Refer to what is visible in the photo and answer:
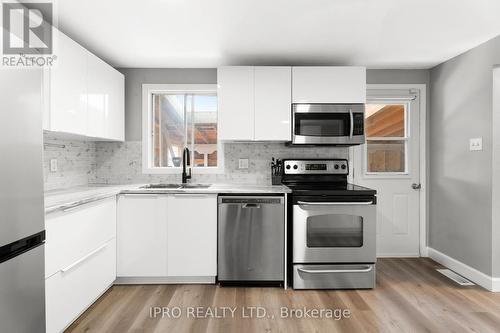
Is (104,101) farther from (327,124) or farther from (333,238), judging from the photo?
(333,238)

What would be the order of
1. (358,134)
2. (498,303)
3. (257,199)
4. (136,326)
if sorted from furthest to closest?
(358,134) < (257,199) < (498,303) < (136,326)

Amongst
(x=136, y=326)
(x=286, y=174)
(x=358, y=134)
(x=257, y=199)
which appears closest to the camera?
(x=136, y=326)

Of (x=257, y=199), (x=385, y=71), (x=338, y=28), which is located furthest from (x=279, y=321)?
(x=385, y=71)

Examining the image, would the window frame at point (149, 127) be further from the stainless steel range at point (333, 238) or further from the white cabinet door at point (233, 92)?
the stainless steel range at point (333, 238)

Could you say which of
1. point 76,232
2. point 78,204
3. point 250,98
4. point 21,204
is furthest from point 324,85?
point 21,204

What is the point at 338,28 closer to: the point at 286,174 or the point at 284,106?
the point at 284,106

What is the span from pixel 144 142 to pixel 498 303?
12.1ft

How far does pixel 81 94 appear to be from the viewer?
2.44 meters

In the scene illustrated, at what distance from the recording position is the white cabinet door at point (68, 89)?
2.11 meters

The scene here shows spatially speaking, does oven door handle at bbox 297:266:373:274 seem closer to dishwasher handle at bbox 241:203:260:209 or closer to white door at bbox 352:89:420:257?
dishwasher handle at bbox 241:203:260:209

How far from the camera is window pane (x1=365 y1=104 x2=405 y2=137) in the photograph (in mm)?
3592

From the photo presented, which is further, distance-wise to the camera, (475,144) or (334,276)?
(475,144)

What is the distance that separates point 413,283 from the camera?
2.82 m

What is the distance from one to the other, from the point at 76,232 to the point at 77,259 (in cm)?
19
